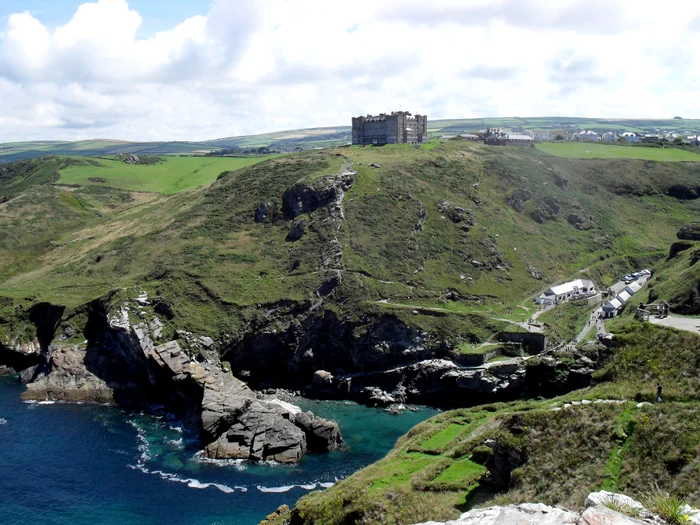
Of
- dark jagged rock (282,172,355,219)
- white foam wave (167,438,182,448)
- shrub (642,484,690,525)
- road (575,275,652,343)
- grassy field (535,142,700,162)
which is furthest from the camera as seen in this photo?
grassy field (535,142,700,162)

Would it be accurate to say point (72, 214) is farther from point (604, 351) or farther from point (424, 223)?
point (604, 351)

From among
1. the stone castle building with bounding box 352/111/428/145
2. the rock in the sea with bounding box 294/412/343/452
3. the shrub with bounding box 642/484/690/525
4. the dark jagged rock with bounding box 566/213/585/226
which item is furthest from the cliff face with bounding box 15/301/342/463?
the stone castle building with bounding box 352/111/428/145

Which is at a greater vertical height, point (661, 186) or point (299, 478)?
point (661, 186)

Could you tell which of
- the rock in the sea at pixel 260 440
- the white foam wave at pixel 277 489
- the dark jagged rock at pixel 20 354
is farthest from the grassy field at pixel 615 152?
the white foam wave at pixel 277 489

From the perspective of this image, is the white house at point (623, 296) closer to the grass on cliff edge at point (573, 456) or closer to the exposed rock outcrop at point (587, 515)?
the grass on cliff edge at point (573, 456)

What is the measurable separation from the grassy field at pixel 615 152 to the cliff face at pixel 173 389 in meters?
131

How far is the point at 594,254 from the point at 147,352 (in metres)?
88.9

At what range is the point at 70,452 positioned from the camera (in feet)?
229

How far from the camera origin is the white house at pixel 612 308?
92.9 meters

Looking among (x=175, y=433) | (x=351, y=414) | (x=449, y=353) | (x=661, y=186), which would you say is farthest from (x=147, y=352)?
(x=661, y=186)

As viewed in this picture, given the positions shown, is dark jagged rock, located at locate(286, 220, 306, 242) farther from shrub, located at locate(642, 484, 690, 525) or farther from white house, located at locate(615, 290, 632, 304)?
shrub, located at locate(642, 484, 690, 525)

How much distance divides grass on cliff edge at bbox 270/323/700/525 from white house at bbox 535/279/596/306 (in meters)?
52.1

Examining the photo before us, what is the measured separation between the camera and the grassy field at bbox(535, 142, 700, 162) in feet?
582

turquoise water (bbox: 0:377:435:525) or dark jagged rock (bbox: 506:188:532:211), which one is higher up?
dark jagged rock (bbox: 506:188:532:211)
